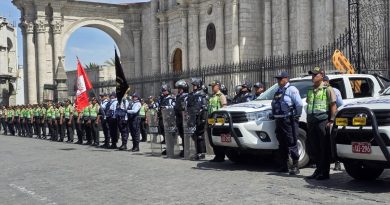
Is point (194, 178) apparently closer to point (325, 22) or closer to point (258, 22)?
point (325, 22)

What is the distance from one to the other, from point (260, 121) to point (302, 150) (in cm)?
95

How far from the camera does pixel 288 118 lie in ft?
31.2

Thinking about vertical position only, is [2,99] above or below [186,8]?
below

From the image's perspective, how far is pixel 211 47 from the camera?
101 feet

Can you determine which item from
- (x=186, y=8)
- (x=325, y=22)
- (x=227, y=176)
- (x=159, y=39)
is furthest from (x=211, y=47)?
(x=227, y=176)

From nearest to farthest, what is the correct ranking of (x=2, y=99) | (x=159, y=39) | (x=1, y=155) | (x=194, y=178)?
(x=194, y=178), (x=1, y=155), (x=159, y=39), (x=2, y=99)

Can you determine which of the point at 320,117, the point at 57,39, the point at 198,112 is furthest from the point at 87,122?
the point at 57,39

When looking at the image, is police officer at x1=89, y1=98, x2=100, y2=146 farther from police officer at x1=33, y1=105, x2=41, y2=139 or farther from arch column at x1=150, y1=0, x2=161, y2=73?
arch column at x1=150, y1=0, x2=161, y2=73

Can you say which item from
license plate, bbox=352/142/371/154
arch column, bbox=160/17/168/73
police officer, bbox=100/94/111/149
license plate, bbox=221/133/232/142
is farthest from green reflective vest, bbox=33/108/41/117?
license plate, bbox=352/142/371/154

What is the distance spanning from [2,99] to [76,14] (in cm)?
1550

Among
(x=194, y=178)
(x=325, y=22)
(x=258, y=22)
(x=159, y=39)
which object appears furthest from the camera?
(x=159, y=39)

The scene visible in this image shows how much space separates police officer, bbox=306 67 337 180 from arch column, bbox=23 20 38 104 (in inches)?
1155

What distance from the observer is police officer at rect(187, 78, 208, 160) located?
41.1 feet

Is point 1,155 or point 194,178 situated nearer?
point 194,178
